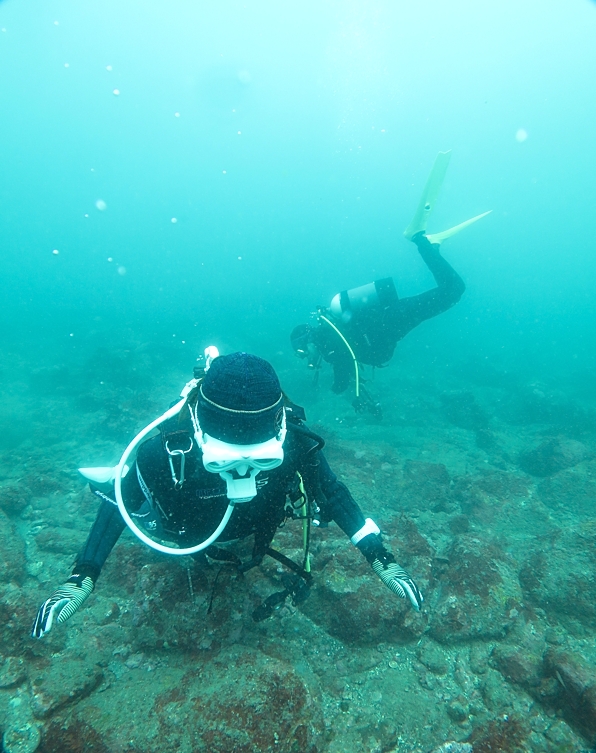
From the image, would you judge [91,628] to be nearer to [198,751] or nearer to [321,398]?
[198,751]

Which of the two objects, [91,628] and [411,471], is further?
[411,471]

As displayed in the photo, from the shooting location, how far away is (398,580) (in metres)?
3.02

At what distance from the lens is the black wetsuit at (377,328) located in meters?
9.12

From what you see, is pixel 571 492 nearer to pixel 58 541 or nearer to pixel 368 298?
pixel 368 298

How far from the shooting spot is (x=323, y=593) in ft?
13.2

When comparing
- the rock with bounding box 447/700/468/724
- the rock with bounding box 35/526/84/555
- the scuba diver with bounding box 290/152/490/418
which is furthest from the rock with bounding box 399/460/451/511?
the rock with bounding box 35/526/84/555

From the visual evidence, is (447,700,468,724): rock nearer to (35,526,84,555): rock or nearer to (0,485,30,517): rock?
(35,526,84,555): rock

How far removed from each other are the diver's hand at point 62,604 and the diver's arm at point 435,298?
8539mm

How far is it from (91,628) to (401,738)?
9.92 feet

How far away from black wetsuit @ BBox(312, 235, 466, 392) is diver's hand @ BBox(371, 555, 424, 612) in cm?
618

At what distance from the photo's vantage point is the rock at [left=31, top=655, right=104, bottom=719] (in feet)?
9.28

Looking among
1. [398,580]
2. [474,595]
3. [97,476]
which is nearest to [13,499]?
[97,476]

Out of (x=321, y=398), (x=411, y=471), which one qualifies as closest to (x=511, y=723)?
(x=411, y=471)

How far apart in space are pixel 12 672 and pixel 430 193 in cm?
1277
